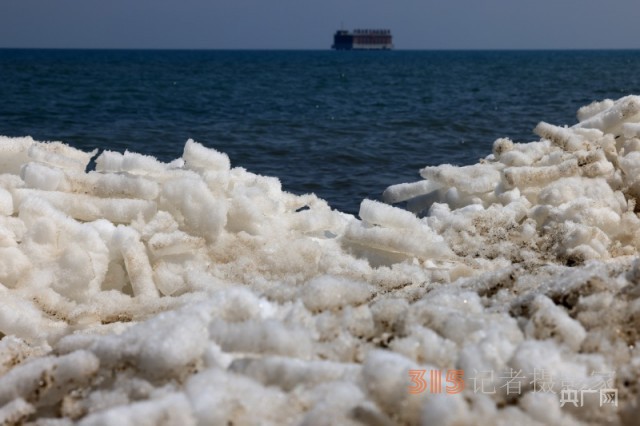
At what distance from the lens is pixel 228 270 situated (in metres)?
3.25

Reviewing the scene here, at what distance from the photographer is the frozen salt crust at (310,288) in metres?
1.65

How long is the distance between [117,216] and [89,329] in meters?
0.70

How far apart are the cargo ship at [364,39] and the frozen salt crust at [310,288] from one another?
12408 centimetres

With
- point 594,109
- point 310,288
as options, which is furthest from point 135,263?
point 594,109

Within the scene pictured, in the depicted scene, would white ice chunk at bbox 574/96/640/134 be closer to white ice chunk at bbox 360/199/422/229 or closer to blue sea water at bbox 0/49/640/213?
A: white ice chunk at bbox 360/199/422/229

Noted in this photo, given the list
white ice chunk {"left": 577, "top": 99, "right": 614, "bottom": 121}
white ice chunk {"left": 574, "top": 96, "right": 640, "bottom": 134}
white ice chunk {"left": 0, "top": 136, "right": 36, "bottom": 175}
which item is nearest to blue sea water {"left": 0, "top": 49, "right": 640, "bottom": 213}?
white ice chunk {"left": 577, "top": 99, "right": 614, "bottom": 121}

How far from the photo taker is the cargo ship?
126 meters

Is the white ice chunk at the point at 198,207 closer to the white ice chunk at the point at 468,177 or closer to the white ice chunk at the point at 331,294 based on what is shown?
the white ice chunk at the point at 331,294

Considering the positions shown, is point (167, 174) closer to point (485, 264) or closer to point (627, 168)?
point (485, 264)

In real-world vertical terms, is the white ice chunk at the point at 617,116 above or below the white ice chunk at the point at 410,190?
above

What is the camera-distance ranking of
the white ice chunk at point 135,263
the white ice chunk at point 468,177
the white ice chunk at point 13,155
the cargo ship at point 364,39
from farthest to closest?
1. the cargo ship at point 364,39
2. the white ice chunk at point 468,177
3. the white ice chunk at point 13,155
4. the white ice chunk at point 135,263

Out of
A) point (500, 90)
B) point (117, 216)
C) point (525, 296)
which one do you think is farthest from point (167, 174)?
point (500, 90)

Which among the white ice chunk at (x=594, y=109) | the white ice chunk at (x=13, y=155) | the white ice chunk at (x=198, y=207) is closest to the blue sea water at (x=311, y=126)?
the white ice chunk at (x=594, y=109)

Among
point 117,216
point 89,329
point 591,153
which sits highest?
point 591,153
